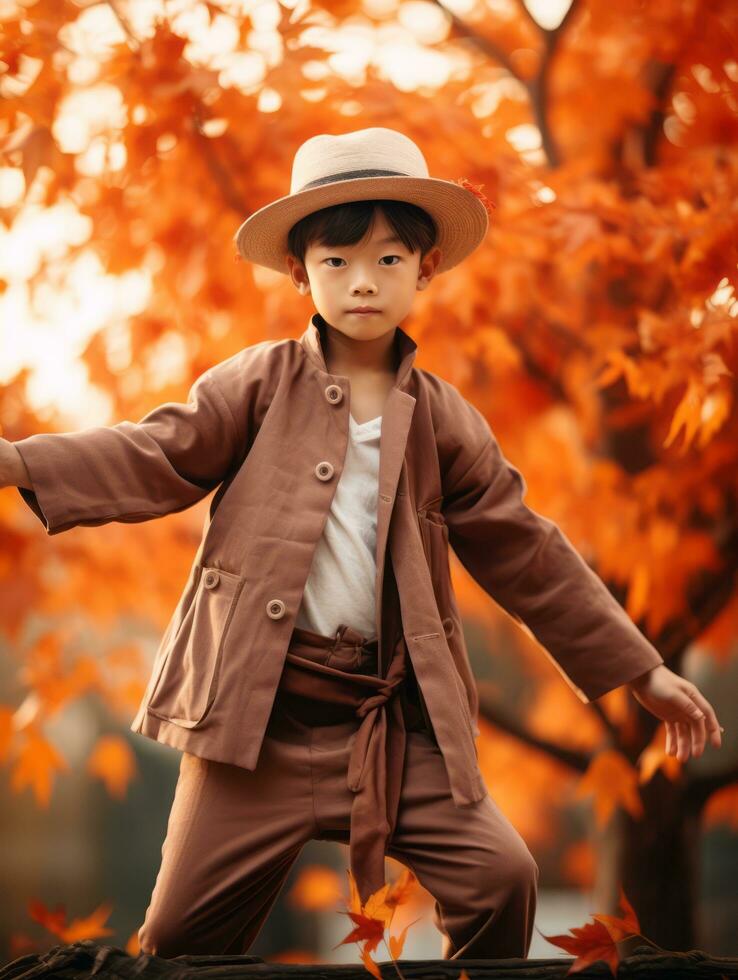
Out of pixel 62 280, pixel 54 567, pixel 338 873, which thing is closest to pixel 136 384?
pixel 62 280

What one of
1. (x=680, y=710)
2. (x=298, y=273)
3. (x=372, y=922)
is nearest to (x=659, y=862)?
(x=680, y=710)

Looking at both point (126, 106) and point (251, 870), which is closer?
point (251, 870)

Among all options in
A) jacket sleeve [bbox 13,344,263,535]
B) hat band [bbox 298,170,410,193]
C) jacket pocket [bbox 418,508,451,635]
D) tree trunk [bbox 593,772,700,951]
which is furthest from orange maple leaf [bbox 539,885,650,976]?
tree trunk [bbox 593,772,700,951]

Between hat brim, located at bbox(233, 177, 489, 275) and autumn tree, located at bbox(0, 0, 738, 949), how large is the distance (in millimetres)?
678

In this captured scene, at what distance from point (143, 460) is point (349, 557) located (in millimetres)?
424

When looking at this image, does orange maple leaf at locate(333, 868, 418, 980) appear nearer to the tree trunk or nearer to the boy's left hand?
the boy's left hand

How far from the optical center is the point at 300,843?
2.00 meters

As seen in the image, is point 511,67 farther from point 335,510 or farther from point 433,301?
point 335,510

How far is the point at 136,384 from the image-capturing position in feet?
11.2

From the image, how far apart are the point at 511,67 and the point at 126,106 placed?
133cm

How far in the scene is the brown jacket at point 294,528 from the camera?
76.7 inches

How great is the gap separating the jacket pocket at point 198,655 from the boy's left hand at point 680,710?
0.86 m

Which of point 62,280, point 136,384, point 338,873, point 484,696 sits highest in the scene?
point 62,280

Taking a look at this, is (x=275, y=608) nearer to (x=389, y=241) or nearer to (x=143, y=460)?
(x=143, y=460)
